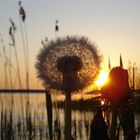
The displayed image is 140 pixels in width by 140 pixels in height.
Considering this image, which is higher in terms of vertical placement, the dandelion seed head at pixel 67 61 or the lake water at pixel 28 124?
the dandelion seed head at pixel 67 61

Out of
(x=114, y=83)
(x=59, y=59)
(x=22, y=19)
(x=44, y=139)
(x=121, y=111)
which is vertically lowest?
(x=44, y=139)

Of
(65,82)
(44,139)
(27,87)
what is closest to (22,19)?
(27,87)

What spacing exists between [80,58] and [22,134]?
25.4ft

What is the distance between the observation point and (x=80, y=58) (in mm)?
2500

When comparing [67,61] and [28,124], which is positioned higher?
[67,61]

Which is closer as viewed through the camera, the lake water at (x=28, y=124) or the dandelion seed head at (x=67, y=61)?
the dandelion seed head at (x=67, y=61)

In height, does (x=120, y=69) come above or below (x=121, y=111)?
above

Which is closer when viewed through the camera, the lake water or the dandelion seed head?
the dandelion seed head

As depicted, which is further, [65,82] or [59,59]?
[59,59]

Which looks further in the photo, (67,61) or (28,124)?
(28,124)

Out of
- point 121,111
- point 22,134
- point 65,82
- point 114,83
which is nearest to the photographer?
point 114,83

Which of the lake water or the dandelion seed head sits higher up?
the dandelion seed head

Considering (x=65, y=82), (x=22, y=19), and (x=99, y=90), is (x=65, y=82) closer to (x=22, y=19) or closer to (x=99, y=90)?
(x=99, y=90)

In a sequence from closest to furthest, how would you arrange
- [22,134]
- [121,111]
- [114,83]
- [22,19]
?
[114,83] → [121,111] → [22,19] → [22,134]
